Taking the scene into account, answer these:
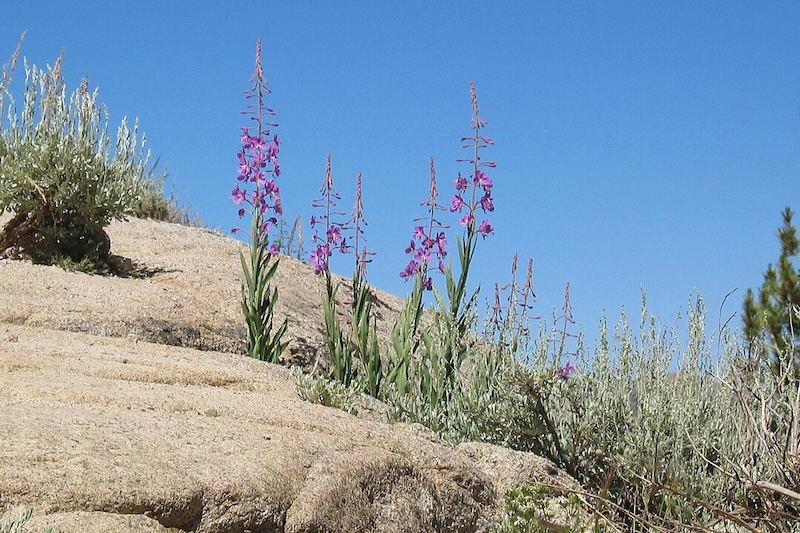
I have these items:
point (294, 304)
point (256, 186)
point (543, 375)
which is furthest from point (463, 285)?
point (294, 304)

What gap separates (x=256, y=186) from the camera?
708 cm

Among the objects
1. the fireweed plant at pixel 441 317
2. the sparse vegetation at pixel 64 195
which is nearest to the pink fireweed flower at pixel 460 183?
the fireweed plant at pixel 441 317

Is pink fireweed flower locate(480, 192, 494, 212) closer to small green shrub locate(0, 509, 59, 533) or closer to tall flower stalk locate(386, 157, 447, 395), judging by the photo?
tall flower stalk locate(386, 157, 447, 395)

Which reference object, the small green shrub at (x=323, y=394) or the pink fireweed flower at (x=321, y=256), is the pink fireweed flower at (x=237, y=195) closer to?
the pink fireweed flower at (x=321, y=256)

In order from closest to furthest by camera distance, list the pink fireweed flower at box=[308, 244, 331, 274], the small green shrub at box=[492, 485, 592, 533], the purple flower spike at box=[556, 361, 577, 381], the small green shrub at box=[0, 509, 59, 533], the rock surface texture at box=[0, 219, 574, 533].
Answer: the small green shrub at box=[0, 509, 59, 533], the rock surface texture at box=[0, 219, 574, 533], the small green shrub at box=[492, 485, 592, 533], the purple flower spike at box=[556, 361, 577, 381], the pink fireweed flower at box=[308, 244, 331, 274]

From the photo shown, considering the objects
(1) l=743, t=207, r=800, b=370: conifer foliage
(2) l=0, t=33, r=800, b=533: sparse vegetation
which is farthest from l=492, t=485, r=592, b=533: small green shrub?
(1) l=743, t=207, r=800, b=370: conifer foliage

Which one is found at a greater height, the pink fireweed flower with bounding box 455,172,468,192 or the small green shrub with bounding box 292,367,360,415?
the pink fireweed flower with bounding box 455,172,468,192

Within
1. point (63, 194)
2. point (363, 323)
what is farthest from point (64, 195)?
point (363, 323)

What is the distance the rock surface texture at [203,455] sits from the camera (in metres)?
2.77

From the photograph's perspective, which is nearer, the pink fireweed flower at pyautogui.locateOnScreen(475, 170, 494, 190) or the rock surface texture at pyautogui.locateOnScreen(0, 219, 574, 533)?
the rock surface texture at pyautogui.locateOnScreen(0, 219, 574, 533)

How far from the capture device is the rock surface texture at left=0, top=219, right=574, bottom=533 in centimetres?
277

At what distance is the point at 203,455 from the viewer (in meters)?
3.11

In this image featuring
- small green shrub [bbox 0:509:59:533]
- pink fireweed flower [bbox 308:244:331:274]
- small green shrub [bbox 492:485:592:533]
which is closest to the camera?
small green shrub [bbox 0:509:59:533]

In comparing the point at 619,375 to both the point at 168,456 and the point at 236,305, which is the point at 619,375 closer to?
the point at 168,456
